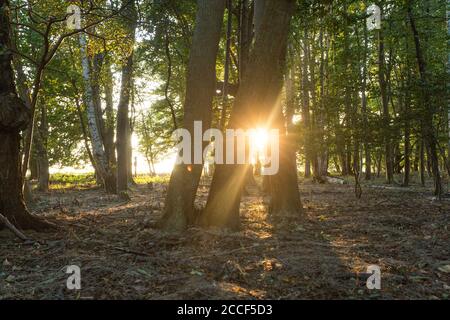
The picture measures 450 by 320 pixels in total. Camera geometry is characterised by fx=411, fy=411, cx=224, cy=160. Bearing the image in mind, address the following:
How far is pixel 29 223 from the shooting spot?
738 centimetres

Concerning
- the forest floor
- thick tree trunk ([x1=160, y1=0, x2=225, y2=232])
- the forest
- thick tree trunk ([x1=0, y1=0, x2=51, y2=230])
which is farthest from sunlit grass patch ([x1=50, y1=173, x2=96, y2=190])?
thick tree trunk ([x1=160, y1=0, x2=225, y2=232])

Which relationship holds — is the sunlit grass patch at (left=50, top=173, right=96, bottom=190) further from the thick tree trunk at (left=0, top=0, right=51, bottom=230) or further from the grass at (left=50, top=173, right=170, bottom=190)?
the thick tree trunk at (left=0, top=0, right=51, bottom=230)

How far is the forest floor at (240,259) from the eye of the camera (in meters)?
4.48

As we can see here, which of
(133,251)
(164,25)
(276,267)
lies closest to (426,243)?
(276,267)

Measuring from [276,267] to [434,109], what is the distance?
27.2 ft

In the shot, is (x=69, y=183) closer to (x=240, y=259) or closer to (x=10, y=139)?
(x=10, y=139)

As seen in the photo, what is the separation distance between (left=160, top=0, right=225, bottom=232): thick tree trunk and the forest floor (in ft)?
1.49

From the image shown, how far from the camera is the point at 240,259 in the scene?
5.72m

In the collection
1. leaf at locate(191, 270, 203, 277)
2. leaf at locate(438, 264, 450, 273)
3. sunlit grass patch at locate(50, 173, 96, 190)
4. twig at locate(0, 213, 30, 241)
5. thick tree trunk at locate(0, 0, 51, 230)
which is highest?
thick tree trunk at locate(0, 0, 51, 230)

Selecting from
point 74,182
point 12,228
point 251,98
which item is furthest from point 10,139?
point 74,182

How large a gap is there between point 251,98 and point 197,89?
3.19 ft

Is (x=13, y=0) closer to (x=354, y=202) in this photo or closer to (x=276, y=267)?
(x=354, y=202)

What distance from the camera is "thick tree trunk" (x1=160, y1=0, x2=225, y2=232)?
7.26 metres

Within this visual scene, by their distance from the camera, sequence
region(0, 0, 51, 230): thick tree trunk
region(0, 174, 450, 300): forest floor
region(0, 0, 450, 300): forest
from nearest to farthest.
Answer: region(0, 174, 450, 300): forest floor
region(0, 0, 450, 300): forest
region(0, 0, 51, 230): thick tree trunk
